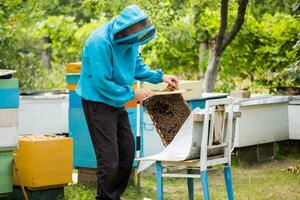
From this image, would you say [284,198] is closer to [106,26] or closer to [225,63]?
[106,26]

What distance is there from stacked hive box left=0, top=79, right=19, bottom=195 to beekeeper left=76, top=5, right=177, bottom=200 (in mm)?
794

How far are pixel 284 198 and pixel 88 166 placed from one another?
6.36 ft

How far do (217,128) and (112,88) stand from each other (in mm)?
1011

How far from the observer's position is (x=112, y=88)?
5.31m

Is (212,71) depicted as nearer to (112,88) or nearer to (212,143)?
(212,143)

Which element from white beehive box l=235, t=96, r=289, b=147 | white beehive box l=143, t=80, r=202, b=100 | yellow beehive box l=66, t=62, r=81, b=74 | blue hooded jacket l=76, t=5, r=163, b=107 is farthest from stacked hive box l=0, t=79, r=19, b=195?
white beehive box l=235, t=96, r=289, b=147

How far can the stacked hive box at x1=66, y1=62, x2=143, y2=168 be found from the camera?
7.08 metres

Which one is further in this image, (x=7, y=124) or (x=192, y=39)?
(x=192, y=39)

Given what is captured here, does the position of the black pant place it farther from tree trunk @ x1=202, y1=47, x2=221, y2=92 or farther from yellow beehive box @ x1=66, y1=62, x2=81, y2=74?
tree trunk @ x1=202, y1=47, x2=221, y2=92

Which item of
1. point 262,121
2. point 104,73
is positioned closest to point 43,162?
point 104,73

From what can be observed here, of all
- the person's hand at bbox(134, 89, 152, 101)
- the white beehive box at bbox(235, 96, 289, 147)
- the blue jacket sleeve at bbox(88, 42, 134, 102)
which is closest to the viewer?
the blue jacket sleeve at bbox(88, 42, 134, 102)

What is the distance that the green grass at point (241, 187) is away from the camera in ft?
23.2

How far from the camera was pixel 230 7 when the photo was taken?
10344 millimetres

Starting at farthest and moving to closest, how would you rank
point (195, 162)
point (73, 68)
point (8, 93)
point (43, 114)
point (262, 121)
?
point (262, 121)
point (43, 114)
point (73, 68)
point (8, 93)
point (195, 162)
